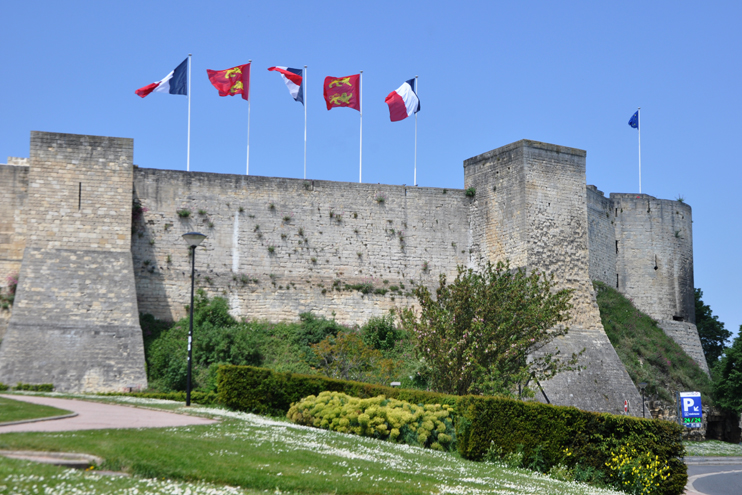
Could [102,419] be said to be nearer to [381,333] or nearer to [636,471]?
[636,471]

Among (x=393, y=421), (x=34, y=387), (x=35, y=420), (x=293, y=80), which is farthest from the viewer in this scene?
(x=293, y=80)

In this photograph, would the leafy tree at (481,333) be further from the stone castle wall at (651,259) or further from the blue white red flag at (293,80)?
the stone castle wall at (651,259)

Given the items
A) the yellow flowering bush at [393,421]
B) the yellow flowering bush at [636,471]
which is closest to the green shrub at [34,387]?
the yellow flowering bush at [393,421]

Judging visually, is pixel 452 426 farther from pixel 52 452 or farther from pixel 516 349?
pixel 52 452

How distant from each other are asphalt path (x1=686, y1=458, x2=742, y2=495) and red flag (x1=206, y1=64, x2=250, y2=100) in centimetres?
1849

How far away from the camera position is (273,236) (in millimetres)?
27656

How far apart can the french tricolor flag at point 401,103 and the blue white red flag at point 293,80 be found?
3252 millimetres

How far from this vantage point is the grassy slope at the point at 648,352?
93.7ft

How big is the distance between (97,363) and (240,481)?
14.5 metres

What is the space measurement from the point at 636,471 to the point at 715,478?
21.5 feet

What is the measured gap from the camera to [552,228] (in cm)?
2758

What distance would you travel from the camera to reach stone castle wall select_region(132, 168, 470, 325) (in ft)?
86.3

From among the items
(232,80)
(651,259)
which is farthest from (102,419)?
(651,259)

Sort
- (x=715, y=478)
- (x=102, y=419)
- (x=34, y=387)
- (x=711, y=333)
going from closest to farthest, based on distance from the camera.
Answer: (x=102, y=419)
(x=715, y=478)
(x=34, y=387)
(x=711, y=333)
